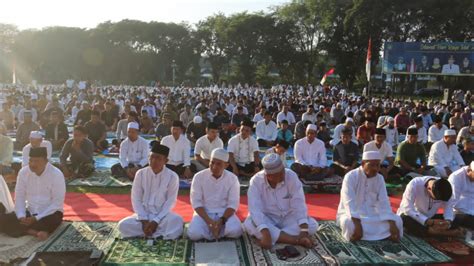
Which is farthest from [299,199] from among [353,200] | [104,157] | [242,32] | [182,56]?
[182,56]

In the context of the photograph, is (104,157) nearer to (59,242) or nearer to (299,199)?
(59,242)

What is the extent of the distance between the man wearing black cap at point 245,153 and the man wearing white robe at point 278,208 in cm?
275

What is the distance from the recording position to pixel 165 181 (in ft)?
14.7

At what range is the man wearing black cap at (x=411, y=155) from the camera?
718cm

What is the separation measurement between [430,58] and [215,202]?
2164cm

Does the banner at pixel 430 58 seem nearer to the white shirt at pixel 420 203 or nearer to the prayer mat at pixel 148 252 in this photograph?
the white shirt at pixel 420 203

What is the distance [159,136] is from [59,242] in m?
5.33

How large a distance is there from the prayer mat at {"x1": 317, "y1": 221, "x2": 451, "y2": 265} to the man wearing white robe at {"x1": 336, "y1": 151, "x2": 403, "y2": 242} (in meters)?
0.09

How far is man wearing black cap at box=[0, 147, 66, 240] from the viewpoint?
435 cm

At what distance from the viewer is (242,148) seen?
7250 millimetres

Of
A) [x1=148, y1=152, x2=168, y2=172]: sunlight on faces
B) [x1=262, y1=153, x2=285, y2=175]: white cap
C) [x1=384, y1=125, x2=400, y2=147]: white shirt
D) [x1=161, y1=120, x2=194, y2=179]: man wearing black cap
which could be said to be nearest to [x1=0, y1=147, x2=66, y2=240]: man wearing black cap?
[x1=148, y1=152, x2=168, y2=172]: sunlight on faces

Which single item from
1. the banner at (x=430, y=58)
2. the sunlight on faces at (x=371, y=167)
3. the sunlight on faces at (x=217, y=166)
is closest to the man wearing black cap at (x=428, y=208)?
the sunlight on faces at (x=371, y=167)

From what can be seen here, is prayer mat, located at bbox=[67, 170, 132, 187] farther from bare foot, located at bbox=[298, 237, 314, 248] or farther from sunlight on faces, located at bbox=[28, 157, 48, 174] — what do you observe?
bare foot, located at bbox=[298, 237, 314, 248]

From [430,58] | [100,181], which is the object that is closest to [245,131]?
[100,181]
